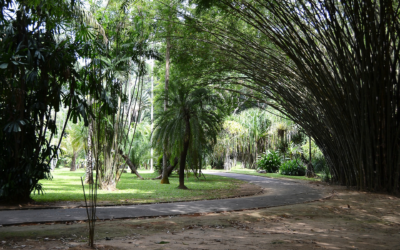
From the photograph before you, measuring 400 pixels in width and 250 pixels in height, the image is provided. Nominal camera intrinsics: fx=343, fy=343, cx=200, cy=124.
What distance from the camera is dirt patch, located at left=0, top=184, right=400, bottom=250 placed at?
4.61 meters

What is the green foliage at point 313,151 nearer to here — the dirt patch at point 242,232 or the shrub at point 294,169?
the shrub at point 294,169

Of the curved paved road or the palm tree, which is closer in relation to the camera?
the curved paved road

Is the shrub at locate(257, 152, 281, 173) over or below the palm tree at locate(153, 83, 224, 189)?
below

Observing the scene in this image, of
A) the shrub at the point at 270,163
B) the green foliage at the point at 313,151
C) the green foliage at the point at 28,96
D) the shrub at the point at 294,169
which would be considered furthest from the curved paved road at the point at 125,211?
the shrub at the point at 270,163

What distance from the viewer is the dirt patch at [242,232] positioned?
461 cm

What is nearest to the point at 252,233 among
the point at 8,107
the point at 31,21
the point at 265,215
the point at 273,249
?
the point at 273,249

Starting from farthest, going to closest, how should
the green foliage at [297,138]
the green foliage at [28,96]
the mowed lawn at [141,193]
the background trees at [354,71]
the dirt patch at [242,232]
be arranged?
the green foliage at [297,138] < the mowed lawn at [141,193] < the background trees at [354,71] < the green foliage at [28,96] < the dirt patch at [242,232]

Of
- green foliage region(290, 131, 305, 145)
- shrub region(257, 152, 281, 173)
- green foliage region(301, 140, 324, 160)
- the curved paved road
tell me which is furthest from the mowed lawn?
green foliage region(290, 131, 305, 145)

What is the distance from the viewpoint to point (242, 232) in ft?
18.2

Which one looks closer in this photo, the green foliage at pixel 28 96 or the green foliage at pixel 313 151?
the green foliage at pixel 28 96

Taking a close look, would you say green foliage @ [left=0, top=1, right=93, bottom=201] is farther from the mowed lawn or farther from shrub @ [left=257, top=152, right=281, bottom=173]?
shrub @ [left=257, top=152, right=281, bottom=173]

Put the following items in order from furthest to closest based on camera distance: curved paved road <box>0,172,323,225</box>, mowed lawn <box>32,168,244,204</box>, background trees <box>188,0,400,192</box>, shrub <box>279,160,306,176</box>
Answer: shrub <box>279,160,306,176</box>, mowed lawn <box>32,168,244,204</box>, background trees <box>188,0,400,192</box>, curved paved road <box>0,172,323,225</box>

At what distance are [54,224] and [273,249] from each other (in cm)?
389

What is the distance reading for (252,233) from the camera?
548cm
